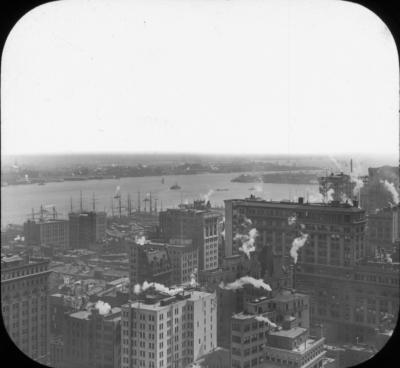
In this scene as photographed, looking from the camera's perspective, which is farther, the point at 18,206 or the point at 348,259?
the point at 348,259

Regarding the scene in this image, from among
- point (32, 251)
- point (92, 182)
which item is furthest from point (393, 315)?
point (32, 251)

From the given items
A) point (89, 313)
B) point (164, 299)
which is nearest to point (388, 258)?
point (164, 299)

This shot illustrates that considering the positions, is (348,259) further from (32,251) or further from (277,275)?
(32,251)

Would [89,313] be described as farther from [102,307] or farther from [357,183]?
[357,183]

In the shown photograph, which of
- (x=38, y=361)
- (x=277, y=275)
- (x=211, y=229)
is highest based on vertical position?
(x=211, y=229)

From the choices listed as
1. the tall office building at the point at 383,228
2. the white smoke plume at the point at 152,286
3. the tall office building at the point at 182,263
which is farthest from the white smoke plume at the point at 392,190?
the white smoke plume at the point at 152,286

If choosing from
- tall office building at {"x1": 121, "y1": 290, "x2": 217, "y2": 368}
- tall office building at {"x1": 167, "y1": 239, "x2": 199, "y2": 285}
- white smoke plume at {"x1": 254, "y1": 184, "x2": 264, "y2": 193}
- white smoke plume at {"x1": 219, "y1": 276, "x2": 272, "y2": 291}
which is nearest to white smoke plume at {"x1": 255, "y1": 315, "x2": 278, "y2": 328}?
white smoke plume at {"x1": 219, "y1": 276, "x2": 272, "y2": 291}
